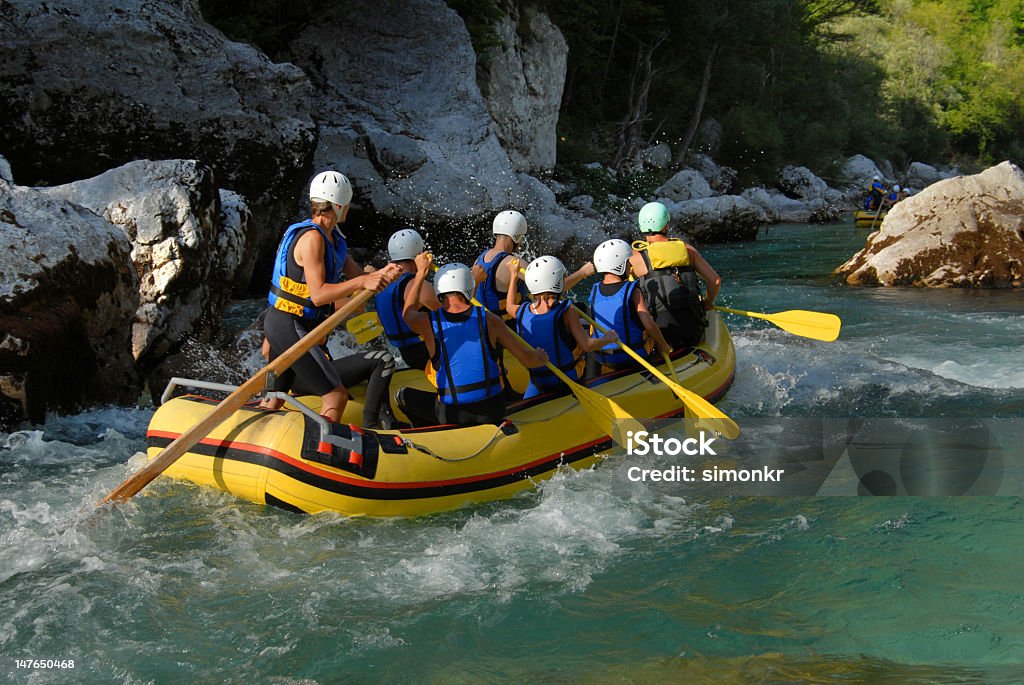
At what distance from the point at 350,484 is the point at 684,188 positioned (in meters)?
21.4

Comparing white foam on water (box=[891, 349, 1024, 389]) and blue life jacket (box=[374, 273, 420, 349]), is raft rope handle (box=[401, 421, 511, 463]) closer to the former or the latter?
blue life jacket (box=[374, 273, 420, 349])

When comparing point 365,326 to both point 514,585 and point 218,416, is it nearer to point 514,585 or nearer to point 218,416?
point 218,416

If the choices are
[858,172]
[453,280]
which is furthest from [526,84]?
[858,172]

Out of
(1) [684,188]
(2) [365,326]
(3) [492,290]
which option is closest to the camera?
(2) [365,326]

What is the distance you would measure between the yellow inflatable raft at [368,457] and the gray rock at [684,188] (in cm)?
1965

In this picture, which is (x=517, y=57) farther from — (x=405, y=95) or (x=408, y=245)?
(x=408, y=245)

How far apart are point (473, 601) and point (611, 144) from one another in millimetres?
23975

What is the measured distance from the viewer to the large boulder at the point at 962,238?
12836 mm

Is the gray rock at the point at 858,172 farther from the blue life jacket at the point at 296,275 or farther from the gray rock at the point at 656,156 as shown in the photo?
the blue life jacket at the point at 296,275

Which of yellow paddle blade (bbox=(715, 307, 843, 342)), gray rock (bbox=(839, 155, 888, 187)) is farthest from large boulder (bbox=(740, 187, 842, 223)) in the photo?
yellow paddle blade (bbox=(715, 307, 843, 342))

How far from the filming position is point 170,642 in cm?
395

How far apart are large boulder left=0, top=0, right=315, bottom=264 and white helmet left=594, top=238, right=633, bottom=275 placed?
5.73 m

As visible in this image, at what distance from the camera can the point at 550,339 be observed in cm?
605

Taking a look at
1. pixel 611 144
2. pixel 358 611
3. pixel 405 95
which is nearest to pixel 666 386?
pixel 358 611
